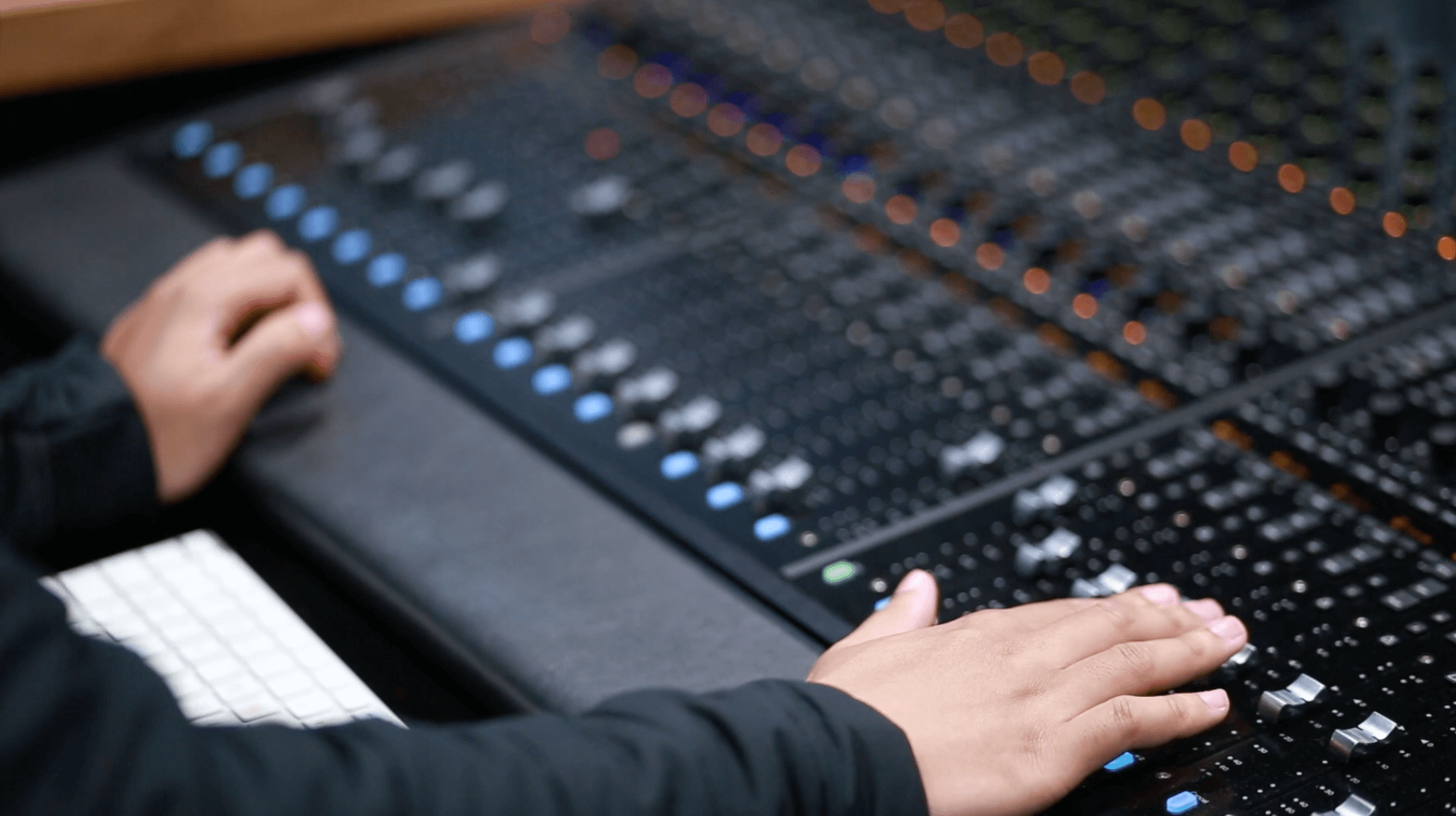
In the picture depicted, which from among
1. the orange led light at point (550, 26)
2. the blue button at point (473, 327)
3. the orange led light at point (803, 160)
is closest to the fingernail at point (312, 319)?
the blue button at point (473, 327)

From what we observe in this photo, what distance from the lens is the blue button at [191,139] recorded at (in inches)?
62.4

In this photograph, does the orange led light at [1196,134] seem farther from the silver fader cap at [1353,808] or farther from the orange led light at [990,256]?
the silver fader cap at [1353,808]

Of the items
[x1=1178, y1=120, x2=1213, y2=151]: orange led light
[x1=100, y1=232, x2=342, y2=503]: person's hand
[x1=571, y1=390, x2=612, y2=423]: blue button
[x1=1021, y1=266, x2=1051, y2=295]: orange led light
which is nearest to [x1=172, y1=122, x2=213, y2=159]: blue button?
[x1=100, y1=232, x2=342, y2=503]: person's hand

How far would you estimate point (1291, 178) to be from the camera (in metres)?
1.25

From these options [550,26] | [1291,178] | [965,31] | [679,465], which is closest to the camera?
[679,465]

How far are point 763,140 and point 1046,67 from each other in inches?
12.1

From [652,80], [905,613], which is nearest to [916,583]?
[905,613]

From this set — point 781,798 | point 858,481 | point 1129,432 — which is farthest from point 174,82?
point 781,798

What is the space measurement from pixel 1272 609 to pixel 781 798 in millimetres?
335

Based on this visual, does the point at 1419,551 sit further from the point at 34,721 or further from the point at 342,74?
the point at 342,74

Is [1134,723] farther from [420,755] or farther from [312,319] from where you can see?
[312,319]

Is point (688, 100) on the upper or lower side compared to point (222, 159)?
upper

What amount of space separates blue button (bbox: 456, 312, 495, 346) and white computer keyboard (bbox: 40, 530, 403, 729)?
27 cm

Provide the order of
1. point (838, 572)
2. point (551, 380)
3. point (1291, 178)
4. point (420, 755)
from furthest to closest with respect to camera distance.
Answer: point (1291, 178) → point (551, 380) → point (838, 572) → point (420, 755)
